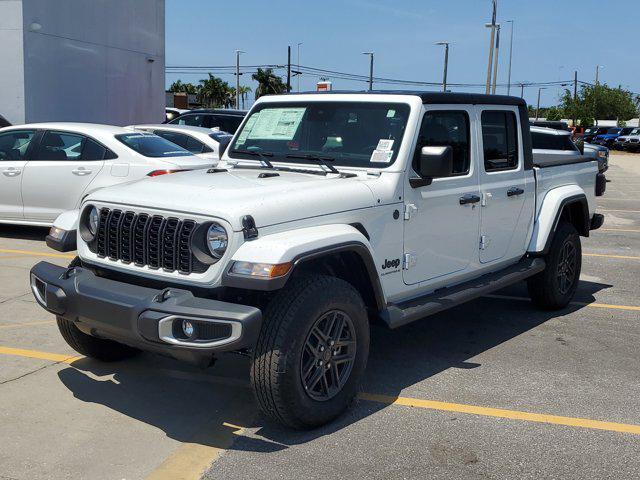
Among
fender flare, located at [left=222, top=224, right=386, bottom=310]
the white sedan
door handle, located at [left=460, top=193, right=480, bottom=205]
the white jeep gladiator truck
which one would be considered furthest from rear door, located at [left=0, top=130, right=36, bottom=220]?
fender flare, located at [left=222, top=224, right=386, bottom=310]

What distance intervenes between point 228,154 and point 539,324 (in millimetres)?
3150

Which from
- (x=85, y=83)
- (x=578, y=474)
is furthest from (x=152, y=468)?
(x=85, y=83)

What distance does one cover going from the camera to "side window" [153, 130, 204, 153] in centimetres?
1284

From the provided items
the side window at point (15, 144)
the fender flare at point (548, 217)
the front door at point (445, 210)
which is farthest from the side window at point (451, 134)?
the side window at point (15, 144)

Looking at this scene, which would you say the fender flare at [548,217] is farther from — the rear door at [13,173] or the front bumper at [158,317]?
the rear door at [13,173]

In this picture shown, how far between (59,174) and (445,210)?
622 centimetres

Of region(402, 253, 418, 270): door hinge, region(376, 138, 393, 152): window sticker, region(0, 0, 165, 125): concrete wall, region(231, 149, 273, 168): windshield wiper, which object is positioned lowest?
region(402, 253, 418, 270): door hinge

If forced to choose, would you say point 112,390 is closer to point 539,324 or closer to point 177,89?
point 539,324

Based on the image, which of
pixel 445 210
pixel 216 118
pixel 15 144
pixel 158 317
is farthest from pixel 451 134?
pixel 216 118

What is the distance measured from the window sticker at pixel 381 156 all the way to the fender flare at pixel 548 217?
7.15 feet

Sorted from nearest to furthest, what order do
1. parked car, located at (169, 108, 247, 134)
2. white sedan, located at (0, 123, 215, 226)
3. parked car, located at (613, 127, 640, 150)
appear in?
white sedan, located at (0, 123, 215, 226) → parked car, located at (169, 108, 247, 134) → parked car, located at (613, 127, 640, 150)

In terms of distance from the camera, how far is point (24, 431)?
13.9ft

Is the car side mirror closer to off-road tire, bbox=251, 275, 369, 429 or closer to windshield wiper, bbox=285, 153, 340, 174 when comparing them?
windshield wiper, bbox=285, 153, 340, 174

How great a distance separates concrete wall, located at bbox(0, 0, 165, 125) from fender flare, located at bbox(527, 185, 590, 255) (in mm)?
Answer: 12778
